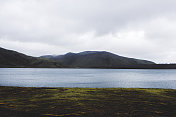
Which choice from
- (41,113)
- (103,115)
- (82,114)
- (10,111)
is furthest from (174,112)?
(10,111)

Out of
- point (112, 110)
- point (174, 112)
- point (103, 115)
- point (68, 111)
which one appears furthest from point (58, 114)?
point (174, 112)

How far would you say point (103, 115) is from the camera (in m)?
5.90

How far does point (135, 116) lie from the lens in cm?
580

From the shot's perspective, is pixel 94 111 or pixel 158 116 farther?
pixel 94 111

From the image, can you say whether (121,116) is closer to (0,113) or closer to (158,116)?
(158,116)

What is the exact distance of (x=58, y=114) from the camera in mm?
Answer: 5980

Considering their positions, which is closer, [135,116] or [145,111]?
[135,116]

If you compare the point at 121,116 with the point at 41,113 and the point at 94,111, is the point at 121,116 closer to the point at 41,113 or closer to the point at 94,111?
the point at 94,111

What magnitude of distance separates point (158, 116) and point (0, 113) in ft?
→ 20.8

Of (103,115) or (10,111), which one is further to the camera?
(10,111)

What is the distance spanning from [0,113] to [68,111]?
2.77 m

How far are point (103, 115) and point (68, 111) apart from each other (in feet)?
5.10

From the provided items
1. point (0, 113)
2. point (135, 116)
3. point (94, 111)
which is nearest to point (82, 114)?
point (94, 111)

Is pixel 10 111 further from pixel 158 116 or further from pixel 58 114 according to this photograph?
pixel 158 116
